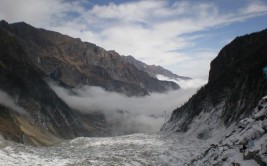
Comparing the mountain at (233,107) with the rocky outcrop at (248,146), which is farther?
the mountain at (233,107)

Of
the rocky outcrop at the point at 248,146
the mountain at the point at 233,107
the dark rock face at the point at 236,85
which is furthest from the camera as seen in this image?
the dark rock face at the point at 236,85

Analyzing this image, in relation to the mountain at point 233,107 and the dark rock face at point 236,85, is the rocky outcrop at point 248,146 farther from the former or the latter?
the dark rock face at point 236,85

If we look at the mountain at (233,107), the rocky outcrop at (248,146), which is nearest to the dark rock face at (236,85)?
the mountain at (233,107)

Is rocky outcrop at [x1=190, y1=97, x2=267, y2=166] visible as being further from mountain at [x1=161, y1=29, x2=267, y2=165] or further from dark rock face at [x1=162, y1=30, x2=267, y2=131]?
dark rock face at [x1=162, y1=30, x2=267, y2=131]

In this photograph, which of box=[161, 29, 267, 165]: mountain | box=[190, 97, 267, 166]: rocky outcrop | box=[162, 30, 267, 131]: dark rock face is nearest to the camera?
box=[190, 97, 267, 166]: rocky outcrop

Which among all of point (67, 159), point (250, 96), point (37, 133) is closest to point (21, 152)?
point (67, 159)

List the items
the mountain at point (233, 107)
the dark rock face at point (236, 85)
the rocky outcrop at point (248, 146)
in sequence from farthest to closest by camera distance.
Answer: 1. the dark rock face at point (236, 85)
2. the mountain at point (233, 107)
3. the rocky outcrop at point (248, 146)

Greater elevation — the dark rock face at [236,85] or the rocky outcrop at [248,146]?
the dark rock face at [236,85]

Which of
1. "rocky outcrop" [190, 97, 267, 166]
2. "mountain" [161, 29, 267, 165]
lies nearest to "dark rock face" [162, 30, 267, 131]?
"mountain" [161, 29, 267, 165]

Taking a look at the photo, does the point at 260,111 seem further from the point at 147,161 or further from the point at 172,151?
the point at 172,151

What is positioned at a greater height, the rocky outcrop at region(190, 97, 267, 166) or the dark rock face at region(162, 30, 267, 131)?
the dark rock face at region(162, 30, 267, 131)
